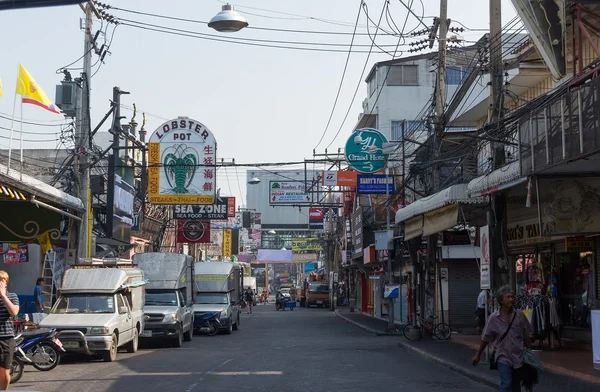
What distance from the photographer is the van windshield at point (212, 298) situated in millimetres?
35000

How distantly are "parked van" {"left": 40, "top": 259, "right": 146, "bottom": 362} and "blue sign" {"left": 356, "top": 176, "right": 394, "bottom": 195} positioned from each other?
1122 cm

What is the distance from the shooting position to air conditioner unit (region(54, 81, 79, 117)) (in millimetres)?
27531

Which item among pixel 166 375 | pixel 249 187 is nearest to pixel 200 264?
pixel 166 375

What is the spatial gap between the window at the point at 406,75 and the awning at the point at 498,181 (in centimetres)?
4092

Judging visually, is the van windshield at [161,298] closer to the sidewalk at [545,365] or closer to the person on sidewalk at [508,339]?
the sidewalk at [545,365]

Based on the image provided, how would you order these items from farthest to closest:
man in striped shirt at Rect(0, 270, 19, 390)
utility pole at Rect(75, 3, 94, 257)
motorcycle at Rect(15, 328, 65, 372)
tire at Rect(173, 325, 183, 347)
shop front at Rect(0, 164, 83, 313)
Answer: utility pole at Rect(75, 3, 94, 257)
tire at Rect(173, 325, 183, 347)
shop front at Rect(0, 164, 83, 313)
motorcycle at Rect(15, 328, 65, 372)
man in striped shirt at Rect(0, 270, 19, 390)

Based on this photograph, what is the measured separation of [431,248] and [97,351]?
11116mm

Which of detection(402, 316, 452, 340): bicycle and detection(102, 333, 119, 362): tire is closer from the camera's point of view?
detection(102, 333, 119, 362): tire

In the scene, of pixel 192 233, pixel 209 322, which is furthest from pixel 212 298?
pixel 192 233

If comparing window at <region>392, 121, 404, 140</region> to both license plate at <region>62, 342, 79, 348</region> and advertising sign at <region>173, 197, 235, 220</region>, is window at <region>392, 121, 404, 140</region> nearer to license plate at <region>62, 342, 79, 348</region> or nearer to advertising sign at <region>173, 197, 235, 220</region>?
advertising sign at <region>173, 197, 235, 220</region>

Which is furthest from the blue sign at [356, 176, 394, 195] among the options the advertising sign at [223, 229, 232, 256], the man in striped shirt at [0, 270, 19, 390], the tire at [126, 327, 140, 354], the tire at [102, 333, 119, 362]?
the advertising sign at [223, 229, 232, 256]

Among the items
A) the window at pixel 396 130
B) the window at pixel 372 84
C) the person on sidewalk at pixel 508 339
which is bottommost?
the person on sidewalk at pixel 508 339

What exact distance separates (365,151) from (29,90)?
1361 cm

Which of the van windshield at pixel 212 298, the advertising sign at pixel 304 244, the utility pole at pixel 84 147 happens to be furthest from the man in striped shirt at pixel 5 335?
the advertising sign at pixel 304 244
